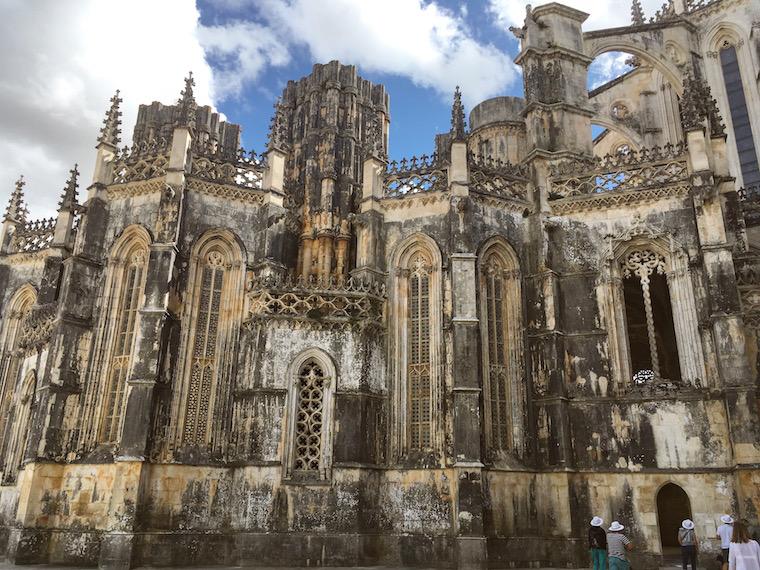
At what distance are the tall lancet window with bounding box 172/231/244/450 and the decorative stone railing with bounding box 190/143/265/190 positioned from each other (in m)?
1.94

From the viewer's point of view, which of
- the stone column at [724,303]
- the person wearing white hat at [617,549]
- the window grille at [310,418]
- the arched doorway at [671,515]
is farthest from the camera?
the arched doorway at [671,515]

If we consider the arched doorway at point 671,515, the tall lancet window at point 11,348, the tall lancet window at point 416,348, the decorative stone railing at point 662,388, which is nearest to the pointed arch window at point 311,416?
the tall lancet window at point 416,348

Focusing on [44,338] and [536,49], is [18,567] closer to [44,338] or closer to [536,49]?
[44,338]

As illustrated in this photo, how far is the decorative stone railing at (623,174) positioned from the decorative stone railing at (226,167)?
9899mm

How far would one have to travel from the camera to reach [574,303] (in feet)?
67.9

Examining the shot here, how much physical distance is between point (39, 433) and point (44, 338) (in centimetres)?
468

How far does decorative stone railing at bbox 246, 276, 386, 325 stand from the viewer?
19.9 meters

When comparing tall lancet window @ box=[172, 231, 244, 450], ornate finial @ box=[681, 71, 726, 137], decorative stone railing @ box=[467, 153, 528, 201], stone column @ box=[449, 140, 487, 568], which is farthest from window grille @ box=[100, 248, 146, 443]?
ornate finial @ box=[681, 71, 726, 137]

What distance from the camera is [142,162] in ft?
70.4

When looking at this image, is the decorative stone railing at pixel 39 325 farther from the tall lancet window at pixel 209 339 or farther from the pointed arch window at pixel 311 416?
the pointed arch window at pixel 311 416

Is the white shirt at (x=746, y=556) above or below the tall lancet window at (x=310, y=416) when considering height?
below

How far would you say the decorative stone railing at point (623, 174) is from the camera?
21031mm

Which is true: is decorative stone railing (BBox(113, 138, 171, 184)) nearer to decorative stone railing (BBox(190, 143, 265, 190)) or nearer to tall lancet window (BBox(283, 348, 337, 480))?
decorative stone railing (BBox(190, 143, 265, 190))

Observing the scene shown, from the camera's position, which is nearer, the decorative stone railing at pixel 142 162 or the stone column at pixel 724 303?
the stone column at pixel 724 303
